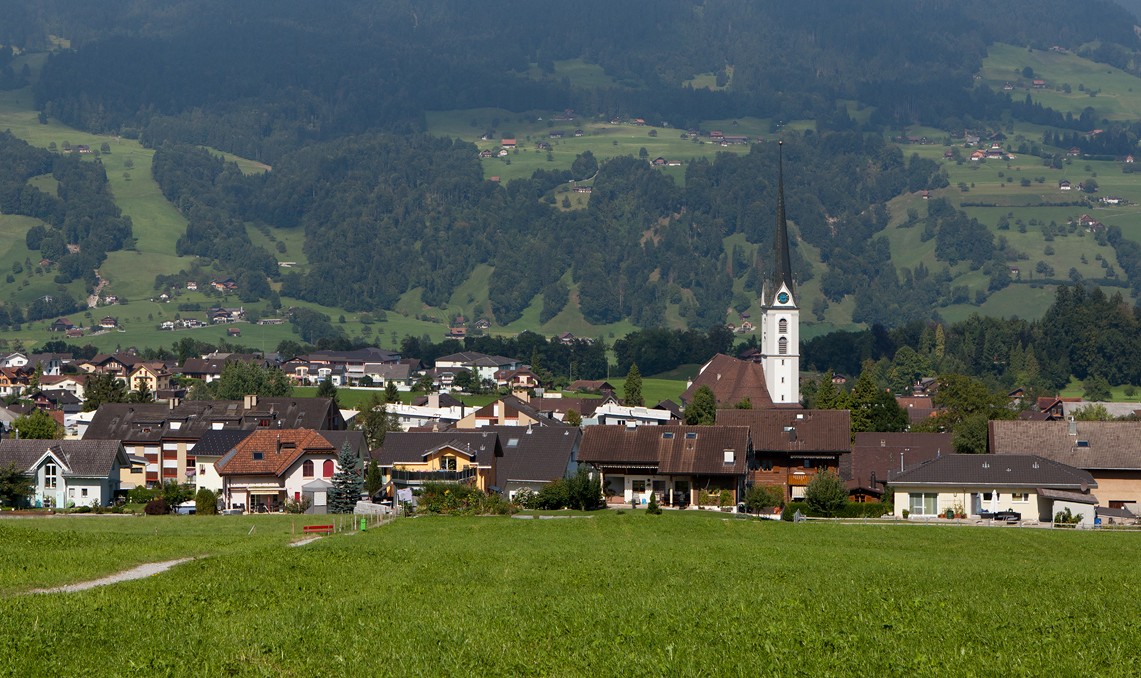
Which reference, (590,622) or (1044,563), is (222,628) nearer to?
(590,622)

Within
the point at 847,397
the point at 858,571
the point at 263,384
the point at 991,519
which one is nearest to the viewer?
the point at 858,571

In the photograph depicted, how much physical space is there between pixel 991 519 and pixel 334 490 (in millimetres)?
24956

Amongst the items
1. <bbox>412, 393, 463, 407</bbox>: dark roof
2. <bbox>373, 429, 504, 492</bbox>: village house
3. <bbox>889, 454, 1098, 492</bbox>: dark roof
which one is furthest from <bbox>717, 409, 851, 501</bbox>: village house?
<bbox>412, 393, 463, 407</bbox>: dark roof

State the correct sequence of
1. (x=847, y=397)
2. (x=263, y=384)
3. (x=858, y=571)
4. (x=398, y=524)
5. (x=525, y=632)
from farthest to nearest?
(x=263, y=384) < (x=847, y=397) < (x=398, y=524) < (x=858, y=571) < (x=525, y=632)

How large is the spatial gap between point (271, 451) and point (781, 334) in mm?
78284

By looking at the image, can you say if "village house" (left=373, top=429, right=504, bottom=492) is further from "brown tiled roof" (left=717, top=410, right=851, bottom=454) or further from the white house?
the white house

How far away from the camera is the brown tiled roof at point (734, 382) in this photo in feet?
427

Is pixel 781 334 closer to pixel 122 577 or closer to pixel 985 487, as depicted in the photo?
pixel 985 487

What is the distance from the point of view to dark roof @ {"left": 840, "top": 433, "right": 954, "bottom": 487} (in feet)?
245

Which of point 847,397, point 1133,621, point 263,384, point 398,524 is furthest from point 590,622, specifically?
point 263,384

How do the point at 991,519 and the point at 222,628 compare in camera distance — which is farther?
the point at 991,519

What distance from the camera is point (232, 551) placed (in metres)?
36.1

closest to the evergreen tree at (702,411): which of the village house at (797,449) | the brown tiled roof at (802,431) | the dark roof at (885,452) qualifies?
the dark roof at (885,452)

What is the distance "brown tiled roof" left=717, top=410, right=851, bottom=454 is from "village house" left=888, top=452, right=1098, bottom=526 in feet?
33.5
